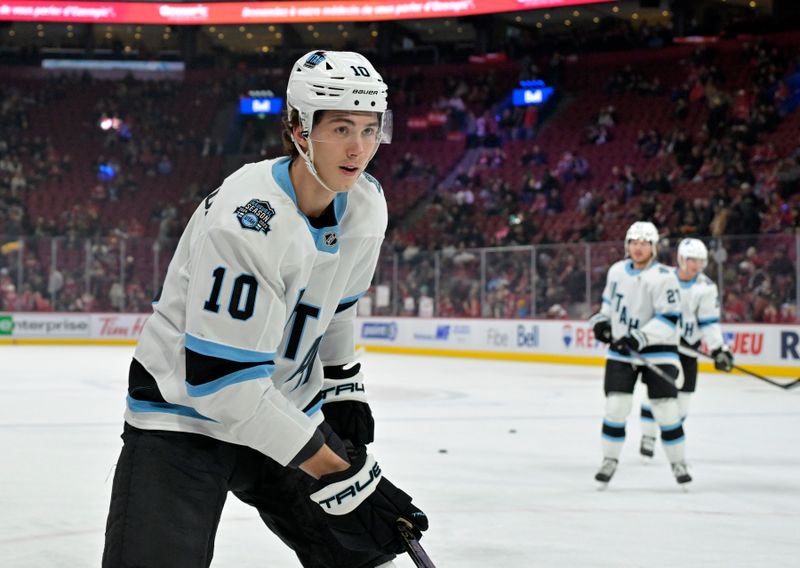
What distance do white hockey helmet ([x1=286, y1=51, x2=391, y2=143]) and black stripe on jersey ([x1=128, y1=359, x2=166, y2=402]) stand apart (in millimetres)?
577

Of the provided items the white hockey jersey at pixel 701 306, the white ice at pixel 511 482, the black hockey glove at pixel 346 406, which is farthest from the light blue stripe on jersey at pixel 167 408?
the white hockey jersey at pixel 701 306

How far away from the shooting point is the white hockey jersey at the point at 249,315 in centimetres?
207

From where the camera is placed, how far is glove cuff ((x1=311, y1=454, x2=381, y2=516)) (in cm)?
232

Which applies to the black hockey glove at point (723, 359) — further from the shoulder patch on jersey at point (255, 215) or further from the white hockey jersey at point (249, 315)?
Result: the shoulder patch on jersey at point (255, 215)

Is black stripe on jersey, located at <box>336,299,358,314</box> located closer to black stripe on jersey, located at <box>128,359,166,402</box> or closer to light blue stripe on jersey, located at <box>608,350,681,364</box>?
black stripe on jersey, located at <box>128,359,166,402</box>

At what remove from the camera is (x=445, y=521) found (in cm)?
509

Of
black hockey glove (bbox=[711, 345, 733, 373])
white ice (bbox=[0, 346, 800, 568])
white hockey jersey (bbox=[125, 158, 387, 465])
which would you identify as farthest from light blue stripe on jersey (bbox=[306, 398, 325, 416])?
black hockey glove (bbox=[711, 345, 733, 373])

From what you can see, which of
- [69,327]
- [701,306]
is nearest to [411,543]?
[701,306]

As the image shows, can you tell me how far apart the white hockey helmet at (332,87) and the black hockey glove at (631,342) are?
462 cm

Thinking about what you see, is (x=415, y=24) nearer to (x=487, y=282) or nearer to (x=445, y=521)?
(x=487, y=282)

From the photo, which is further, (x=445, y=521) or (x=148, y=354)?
(x=445, y=521)

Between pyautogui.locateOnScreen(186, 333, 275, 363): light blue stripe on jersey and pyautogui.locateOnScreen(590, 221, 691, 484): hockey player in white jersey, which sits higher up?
pyautogui.locateOnScreen(186, 333, 275, 363): light blue stripe on jersey

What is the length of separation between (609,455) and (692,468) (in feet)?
2.70

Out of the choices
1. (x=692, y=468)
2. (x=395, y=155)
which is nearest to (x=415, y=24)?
(x=395, y=155)
